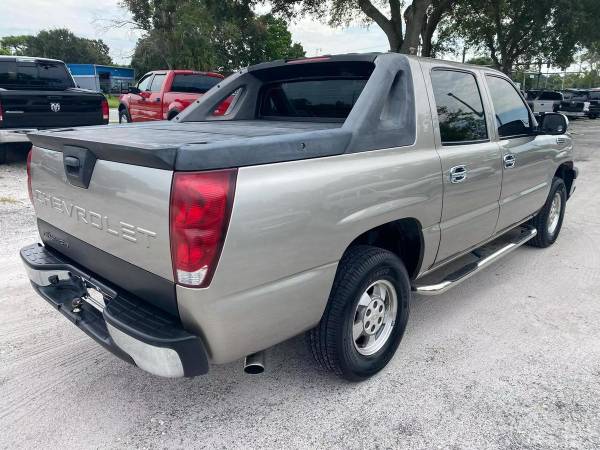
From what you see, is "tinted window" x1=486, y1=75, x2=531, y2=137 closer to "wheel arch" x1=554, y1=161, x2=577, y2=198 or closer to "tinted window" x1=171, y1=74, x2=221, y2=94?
"wheel arch" x1=554, y1=161, x2=577, y2=198

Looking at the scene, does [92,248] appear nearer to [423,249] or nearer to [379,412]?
[379,412]

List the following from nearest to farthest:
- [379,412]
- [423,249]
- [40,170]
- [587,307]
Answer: [379,412] < [40,170] < [423,249] < [587,307]

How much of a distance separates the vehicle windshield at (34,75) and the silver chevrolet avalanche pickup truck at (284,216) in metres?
6.82

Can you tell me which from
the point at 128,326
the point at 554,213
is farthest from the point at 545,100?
the point at 128,326

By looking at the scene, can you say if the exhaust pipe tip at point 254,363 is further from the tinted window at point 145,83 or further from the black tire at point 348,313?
the tinted window at point 145,83

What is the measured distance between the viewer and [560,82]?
161 ft

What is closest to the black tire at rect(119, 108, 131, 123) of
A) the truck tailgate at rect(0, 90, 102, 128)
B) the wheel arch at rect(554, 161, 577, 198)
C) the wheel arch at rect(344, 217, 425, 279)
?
the truck tailgate at rect(0, 90, 102, 128)

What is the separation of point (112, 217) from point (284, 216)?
0.82 metres

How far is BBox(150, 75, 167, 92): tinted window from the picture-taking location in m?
11.4

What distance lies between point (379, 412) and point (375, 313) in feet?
1.80

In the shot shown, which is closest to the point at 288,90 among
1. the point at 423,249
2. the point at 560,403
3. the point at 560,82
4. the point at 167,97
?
the point at 423,249

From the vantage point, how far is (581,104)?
27141mm

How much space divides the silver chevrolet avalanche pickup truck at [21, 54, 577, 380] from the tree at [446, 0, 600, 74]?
1688cm

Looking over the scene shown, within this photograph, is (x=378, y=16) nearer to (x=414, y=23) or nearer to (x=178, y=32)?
(x=414, y=23)
